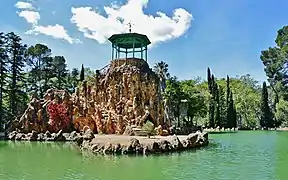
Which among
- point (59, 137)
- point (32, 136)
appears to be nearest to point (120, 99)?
point (59, 137)

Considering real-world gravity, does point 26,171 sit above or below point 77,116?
below

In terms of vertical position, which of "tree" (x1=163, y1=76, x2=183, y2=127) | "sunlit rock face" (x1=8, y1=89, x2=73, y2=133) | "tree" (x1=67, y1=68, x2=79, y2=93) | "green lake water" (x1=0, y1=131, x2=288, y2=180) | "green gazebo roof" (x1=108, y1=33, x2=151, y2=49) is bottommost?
"green lake water" (x1=0, y1=131, x2=288, y2=180)

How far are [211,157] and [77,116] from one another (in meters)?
18.1

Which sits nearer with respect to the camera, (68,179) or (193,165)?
(68,179)

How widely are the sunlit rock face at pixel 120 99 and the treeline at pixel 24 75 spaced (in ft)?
22.1

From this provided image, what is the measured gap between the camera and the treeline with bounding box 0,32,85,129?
3719 cm

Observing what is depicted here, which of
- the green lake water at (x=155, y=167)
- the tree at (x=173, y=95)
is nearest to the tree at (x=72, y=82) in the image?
the tree at (x=173, y=95)

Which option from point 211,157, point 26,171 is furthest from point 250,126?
point 26,171

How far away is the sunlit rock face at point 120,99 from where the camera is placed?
1137 inches

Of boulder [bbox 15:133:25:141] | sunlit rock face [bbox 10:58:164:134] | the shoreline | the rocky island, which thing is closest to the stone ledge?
the shoreline

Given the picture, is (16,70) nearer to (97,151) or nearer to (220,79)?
(97,151)

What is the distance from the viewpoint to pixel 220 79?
62312mm

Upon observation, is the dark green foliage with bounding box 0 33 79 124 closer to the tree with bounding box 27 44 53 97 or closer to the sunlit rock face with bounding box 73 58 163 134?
the tree with bounding box 27 44 53 97

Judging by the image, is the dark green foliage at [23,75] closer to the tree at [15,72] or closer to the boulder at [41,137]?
the tree at [15,72]
